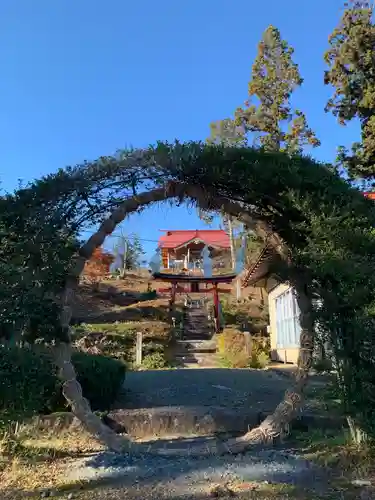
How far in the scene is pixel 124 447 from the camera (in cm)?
420

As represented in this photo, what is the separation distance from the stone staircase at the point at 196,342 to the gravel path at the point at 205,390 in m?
5.02

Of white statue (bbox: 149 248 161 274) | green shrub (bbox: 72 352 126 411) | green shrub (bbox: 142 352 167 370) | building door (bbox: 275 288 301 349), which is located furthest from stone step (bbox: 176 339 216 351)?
green shrub (bbox: 72 352 126 411)

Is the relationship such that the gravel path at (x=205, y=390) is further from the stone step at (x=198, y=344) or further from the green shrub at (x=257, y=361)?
the stone step at (x=198, y=344)

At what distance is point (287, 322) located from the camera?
14273 mm

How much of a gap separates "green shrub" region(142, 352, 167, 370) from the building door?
13.1 ft

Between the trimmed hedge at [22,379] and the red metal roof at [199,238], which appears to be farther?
the red metal roof at [199,238]

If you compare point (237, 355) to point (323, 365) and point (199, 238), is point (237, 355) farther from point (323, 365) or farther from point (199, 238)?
point (199, 238)

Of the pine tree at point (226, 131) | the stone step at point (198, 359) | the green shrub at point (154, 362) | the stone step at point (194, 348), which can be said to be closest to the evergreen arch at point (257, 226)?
the green shrub at point (154, 362)

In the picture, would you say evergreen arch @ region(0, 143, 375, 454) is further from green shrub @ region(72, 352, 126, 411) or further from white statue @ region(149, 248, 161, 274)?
white statue @ region(149, 248, 161, 274)

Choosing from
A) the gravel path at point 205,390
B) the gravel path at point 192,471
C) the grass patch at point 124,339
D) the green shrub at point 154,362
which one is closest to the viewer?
the gravel path at point 192,471

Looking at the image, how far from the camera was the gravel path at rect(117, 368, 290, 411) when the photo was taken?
6.75 metres

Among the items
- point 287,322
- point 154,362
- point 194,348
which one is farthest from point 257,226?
point 194,348

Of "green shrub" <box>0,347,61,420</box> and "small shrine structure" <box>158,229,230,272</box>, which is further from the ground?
"small shrine structure" <box>158,229,230,272</box>

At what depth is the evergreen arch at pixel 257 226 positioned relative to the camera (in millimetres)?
3756
